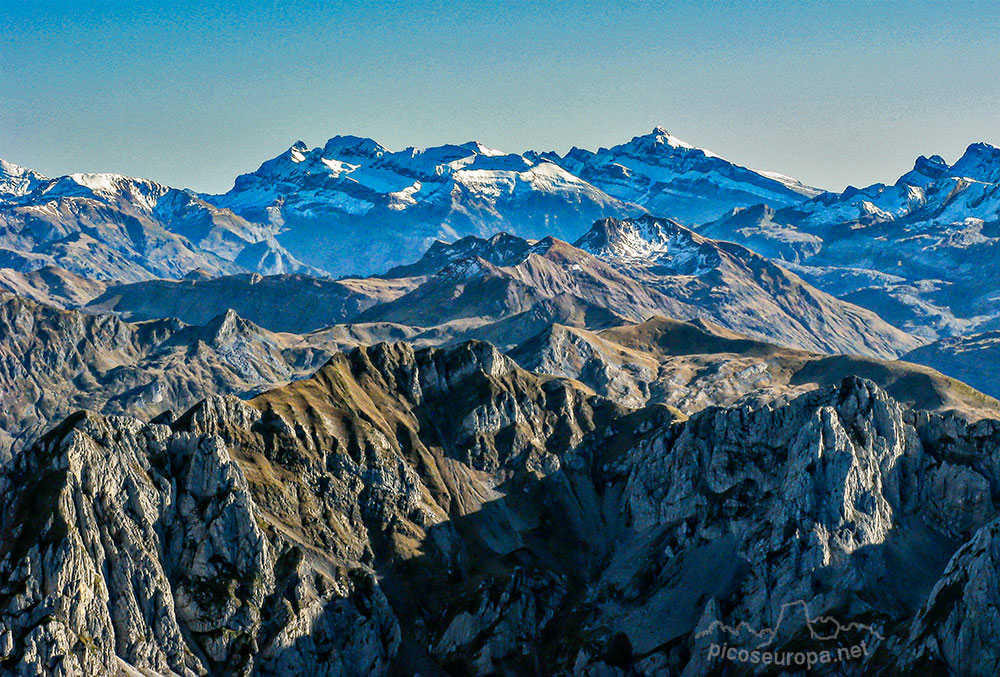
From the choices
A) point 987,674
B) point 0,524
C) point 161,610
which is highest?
point 0,524

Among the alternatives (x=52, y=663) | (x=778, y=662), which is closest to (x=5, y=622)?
(x=52, y=663)

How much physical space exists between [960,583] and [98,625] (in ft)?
504

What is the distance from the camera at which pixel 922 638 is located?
17750cm

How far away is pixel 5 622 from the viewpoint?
177 metres

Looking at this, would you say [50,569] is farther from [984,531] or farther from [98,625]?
[984,531]

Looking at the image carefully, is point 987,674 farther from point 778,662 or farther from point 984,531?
point 778,662

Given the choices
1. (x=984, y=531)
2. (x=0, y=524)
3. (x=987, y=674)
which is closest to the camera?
(x=987, y=674)

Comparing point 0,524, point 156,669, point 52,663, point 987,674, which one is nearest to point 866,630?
point 987,674

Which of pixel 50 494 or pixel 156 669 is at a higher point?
pixel 50 494

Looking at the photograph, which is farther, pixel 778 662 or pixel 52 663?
pixel 778 662

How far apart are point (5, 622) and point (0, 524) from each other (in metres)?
24.4

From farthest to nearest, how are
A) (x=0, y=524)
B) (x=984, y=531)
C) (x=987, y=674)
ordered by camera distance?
1. (x=0, y=524)
2. (x=984, y=531)
3. (x=987, y=674)

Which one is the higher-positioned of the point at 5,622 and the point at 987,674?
the point at 5,622

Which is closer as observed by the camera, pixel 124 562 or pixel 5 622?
pixel 5 622
